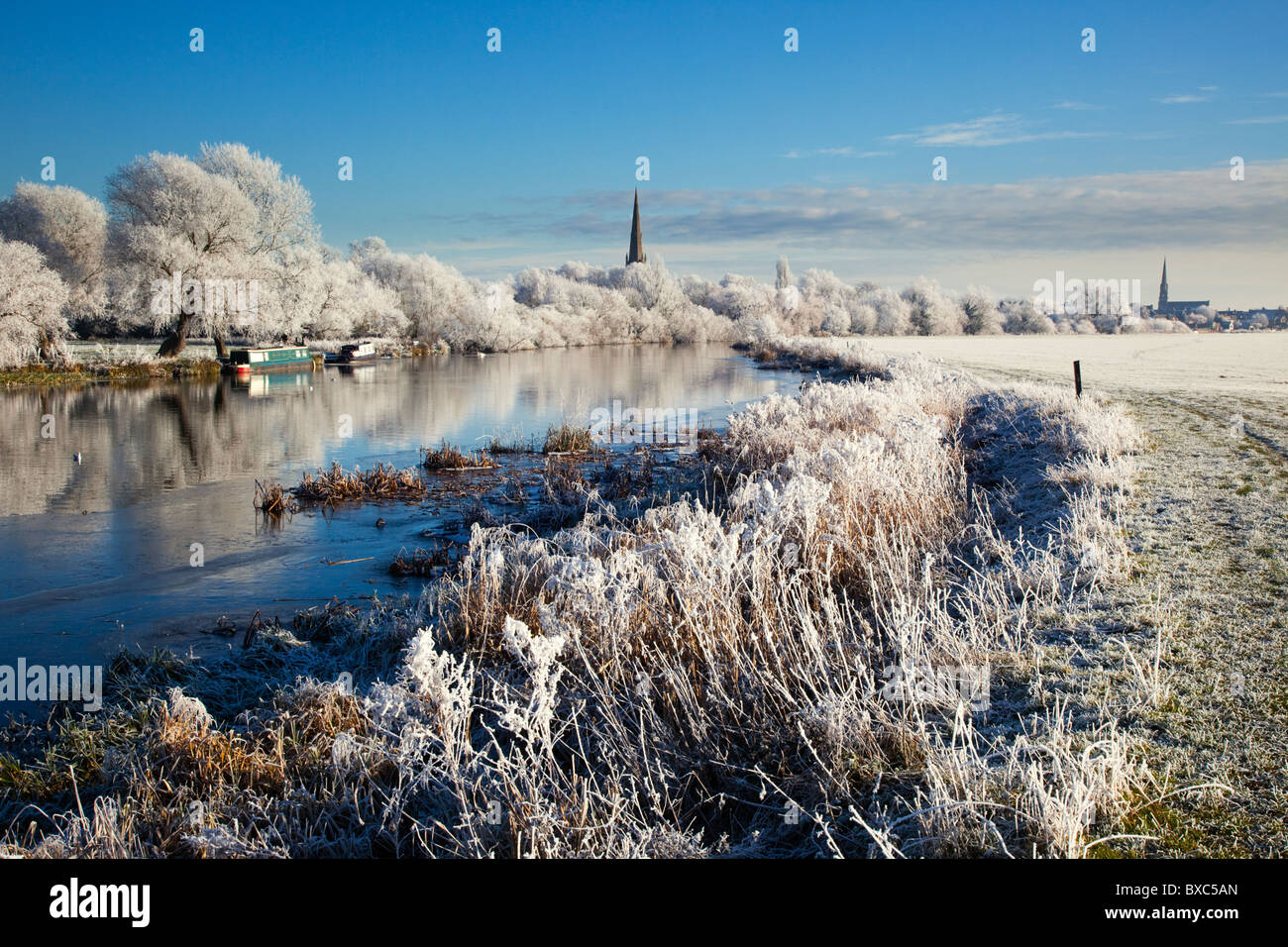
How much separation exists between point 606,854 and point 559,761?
52.4 inches

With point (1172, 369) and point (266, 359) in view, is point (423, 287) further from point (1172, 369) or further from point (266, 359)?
point (1172, 369)

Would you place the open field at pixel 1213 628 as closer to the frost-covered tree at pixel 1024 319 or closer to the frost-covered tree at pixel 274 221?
the frost-covered tree at pixel 274 221

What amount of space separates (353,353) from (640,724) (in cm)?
4820

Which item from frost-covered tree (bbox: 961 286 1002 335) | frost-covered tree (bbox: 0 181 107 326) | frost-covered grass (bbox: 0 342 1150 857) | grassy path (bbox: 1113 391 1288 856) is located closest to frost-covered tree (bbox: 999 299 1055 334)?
frost-covered tree (bbox: 961 286 1002 335)

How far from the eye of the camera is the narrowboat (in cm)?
4909

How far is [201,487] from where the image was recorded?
1482 cm

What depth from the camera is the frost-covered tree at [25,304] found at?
31078mm

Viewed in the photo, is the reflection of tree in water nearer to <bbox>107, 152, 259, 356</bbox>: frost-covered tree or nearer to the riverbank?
the riverbank

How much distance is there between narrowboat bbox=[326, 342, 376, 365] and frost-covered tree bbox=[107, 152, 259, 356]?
8580mm

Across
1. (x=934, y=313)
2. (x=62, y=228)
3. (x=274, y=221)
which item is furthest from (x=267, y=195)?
(x=934, y=313)

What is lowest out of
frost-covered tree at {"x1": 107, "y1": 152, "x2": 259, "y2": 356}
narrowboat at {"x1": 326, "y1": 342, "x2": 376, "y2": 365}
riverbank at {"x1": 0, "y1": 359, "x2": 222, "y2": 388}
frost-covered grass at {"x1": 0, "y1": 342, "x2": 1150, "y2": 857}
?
frost-covered grass at {"x1": 0, "y1": 342, "x2": 1150, "y2": 857}

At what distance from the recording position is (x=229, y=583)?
9391 millimetres
